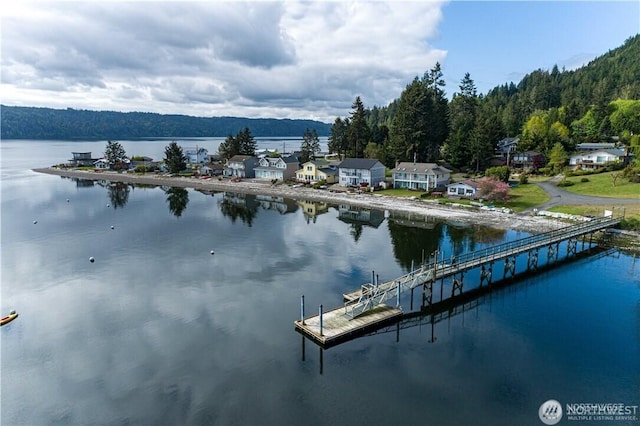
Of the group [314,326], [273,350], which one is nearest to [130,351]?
[273,350]

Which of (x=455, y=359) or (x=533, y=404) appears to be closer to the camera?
(x=533, y=404)

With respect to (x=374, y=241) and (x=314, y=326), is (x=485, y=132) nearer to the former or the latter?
(x=374, y=241)

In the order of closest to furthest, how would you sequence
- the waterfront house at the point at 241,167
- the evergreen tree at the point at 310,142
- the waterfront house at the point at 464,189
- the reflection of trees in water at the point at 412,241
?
the reflection of trees in water at the point at 412,241, the waterfront house at the point at 464,189, the waterfront house at the point at 241,167, the evergreen tree at the point at 310,142

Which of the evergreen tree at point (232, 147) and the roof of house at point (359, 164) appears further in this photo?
the evergreen tree at point (232, 147)

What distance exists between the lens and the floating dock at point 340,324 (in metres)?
24.1

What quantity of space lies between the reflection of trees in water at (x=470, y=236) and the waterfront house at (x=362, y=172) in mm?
30009

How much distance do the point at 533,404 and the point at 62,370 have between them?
24.5m

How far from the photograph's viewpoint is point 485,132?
8044cm

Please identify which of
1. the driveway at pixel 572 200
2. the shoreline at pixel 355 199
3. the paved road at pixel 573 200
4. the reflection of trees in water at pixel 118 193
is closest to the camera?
the shoreline at pixel 355 199

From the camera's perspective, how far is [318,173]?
8838 cm

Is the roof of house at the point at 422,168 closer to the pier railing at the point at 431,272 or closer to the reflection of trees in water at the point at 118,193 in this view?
the pier railing at the point at 431,272

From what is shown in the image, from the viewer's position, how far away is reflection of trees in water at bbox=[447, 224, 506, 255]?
1651 inches

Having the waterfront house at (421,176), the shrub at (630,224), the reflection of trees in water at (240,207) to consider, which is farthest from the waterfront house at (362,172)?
the shrub at (630,224)

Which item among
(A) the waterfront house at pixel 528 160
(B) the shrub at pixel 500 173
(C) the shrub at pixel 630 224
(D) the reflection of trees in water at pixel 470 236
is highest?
(A) the waterfront house at pixel 528 160
